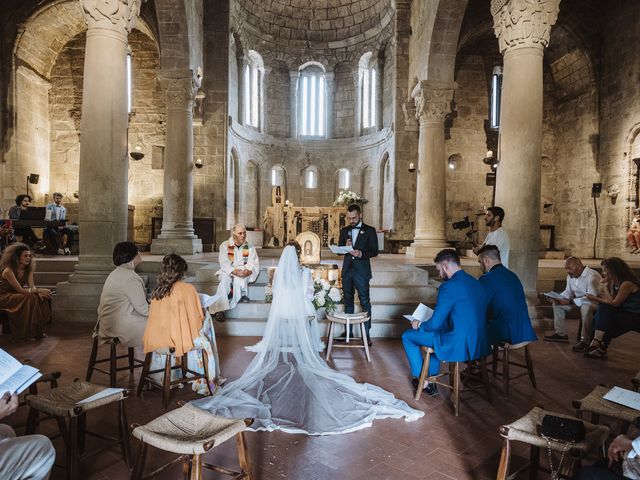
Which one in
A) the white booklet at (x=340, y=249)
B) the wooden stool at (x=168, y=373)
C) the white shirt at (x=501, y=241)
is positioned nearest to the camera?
the wooden stool at (x=168, y=373)

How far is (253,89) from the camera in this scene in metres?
20.5

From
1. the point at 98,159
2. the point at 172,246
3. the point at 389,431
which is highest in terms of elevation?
the point at 98,159

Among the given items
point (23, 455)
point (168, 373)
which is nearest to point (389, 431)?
point (168, 373)

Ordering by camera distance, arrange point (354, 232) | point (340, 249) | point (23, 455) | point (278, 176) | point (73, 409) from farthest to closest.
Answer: point (278, 176)
point (354, 232)
point (340, 249)
point (73, 409)
point (23, 455)

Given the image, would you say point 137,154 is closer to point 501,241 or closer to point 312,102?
point 312,102

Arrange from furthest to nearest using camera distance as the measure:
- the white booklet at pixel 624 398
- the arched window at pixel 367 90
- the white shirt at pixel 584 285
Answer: the arched window at pixel 367 90, the white shirt at pixel 584 285, the white booklet at pixel 624 398

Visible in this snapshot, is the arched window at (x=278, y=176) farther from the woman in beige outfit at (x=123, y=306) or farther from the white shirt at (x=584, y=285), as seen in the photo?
the woman in beige outfit at (x=123, y=306)

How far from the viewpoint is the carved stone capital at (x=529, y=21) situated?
729 cm

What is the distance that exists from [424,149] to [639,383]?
10.2 m

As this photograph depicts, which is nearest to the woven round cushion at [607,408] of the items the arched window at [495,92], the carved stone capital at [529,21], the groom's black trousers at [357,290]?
the groom's black trousers at [357,290]

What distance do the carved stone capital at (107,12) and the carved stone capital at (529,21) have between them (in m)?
6.64

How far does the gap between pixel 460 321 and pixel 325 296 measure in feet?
10.1

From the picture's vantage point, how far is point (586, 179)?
643 inches

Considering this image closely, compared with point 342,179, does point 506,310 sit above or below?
below
